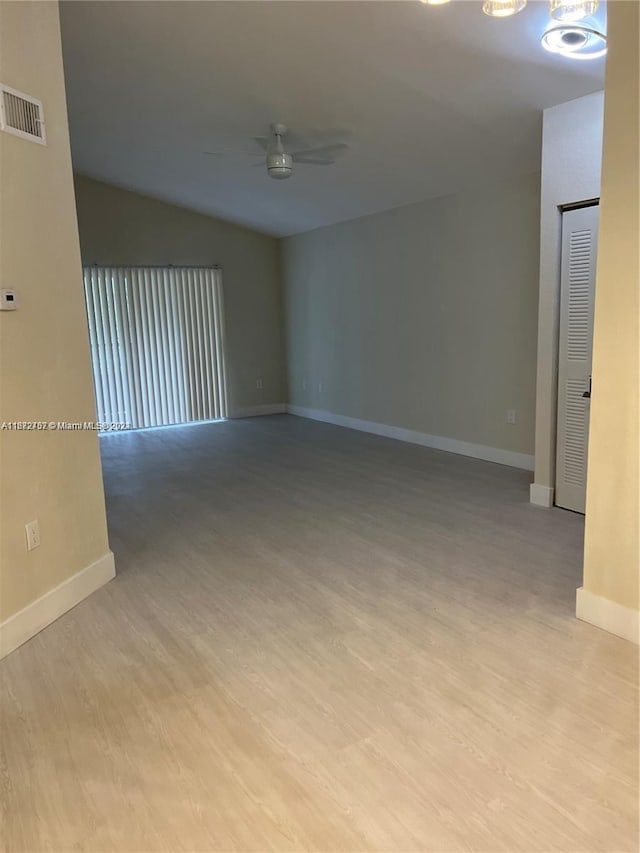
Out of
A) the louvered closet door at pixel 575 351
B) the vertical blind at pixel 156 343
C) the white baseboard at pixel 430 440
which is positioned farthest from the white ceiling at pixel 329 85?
the white baseboard at pixel 430 440

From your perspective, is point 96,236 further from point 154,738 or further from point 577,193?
point 154,738

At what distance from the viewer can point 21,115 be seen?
2.45m

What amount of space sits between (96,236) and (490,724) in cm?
687

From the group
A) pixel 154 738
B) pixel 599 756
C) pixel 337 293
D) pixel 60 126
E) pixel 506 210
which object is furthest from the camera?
pixel 337 293

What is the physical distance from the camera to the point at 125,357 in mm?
7184

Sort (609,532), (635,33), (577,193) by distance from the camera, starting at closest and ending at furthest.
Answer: (635,33), (609,532), (577,193)

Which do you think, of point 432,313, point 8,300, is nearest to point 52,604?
point 8,300

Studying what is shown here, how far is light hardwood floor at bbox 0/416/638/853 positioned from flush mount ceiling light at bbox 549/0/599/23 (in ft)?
8.33

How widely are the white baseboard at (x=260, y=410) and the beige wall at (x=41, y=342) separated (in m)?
5.31

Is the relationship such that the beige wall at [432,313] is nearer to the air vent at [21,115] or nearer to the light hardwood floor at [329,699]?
the light hardwood floor at [329,699]

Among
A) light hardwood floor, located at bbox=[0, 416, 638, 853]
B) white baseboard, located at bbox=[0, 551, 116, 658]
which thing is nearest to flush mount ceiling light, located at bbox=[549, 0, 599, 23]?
light hardwood floor, located at bbox=[0, 416, 638, 853]

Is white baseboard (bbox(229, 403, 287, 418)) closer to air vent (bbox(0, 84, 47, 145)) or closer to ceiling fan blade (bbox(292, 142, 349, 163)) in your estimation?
ceiling fan blade (bbox(292, 142, 349, 163))

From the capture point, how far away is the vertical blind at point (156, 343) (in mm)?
7055

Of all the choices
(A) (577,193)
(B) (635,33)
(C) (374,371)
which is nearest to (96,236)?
(C) (374,371)
